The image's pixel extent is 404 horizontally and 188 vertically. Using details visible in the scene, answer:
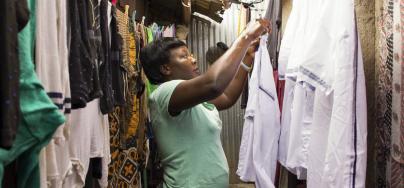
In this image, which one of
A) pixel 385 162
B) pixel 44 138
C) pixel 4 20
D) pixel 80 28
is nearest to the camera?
pixel 4 20

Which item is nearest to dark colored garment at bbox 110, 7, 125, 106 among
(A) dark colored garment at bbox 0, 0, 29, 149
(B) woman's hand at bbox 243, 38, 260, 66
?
(B) woman's hand at bbox 243, 38, 260, 66

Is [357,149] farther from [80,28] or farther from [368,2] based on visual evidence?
[80,28]

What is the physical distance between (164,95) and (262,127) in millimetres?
515

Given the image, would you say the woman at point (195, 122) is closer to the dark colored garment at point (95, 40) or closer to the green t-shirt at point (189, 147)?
the green t-shirt at point (189, 147)

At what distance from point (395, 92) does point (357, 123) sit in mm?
153

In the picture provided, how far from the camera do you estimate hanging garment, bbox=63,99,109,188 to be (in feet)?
3.85

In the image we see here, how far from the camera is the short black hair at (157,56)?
186cm

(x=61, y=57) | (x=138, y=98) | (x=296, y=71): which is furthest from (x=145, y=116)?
(x=61, y=57)

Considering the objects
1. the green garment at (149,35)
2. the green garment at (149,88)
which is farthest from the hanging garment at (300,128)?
the green garment at (149,35)

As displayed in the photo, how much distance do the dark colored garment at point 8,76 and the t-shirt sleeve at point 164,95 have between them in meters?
1.01

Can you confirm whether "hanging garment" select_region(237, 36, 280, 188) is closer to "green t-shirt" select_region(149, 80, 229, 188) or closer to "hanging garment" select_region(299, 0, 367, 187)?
"green t-shirt" select_region(149, 80, 229, 188)

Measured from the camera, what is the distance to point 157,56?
1870 mm

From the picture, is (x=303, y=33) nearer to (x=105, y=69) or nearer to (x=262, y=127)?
(x=262, y=127)

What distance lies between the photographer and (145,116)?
7.49 ft
